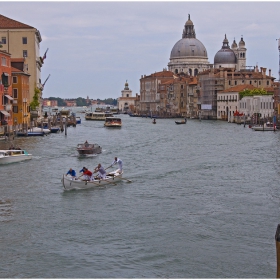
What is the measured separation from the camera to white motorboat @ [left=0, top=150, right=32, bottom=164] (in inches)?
872

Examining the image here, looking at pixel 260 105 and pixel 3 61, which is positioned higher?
pixel 3 61

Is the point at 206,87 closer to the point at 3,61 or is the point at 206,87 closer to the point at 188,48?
the point at 188,48

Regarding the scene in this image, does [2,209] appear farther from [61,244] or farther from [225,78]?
[225,78]

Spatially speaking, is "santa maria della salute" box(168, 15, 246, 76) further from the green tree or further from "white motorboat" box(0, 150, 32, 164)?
"white motorboat" box(0, 150, 32, 164)

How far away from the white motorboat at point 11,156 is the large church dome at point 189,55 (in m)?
92.0

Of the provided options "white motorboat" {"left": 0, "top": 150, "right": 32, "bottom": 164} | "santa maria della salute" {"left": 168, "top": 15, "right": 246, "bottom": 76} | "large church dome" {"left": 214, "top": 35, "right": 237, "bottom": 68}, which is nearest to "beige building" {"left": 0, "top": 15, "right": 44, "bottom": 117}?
"white motorboat" {"left": 0, "top": 150, "right": 32, "bottom": 164}

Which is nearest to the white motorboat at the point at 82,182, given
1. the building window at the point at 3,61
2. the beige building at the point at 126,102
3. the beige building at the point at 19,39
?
the building window at the point at 3,61

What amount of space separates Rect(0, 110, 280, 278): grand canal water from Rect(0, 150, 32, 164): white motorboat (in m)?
0.40

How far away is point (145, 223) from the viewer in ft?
42.8

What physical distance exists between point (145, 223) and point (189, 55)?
103m

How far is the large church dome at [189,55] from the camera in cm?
11419

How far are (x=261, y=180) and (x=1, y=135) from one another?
57.1ft

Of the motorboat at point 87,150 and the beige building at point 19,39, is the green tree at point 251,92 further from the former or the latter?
the motorboat at point 87,150

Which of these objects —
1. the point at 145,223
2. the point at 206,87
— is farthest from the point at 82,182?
the point at 206,87
